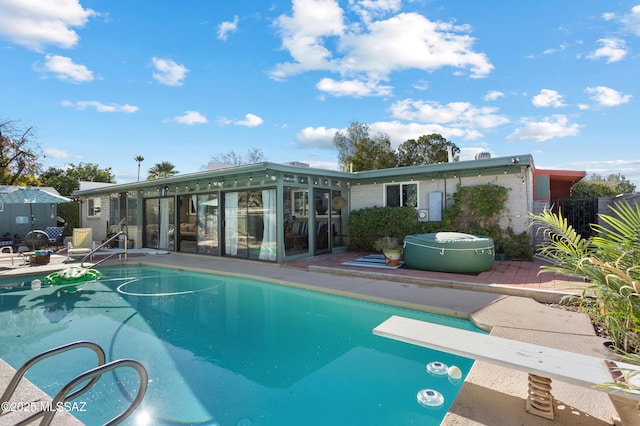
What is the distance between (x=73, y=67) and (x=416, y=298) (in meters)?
13.2

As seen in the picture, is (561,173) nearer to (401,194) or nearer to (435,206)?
(435,206)

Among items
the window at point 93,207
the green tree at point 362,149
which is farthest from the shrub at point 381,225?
the green tree at point 362,149

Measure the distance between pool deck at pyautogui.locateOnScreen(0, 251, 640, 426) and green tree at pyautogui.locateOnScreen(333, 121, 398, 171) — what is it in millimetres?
17039

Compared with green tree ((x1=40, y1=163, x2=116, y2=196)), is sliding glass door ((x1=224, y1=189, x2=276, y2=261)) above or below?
below

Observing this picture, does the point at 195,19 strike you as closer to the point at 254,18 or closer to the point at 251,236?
the point at 254,18

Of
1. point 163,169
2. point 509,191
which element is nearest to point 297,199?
point 509,191

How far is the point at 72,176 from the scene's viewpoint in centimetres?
2805

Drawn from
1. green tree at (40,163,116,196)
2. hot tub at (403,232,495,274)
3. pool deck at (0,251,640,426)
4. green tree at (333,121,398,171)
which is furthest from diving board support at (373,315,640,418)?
green tree at (40,163,116,196)

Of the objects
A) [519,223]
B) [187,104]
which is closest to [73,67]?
[187,104]

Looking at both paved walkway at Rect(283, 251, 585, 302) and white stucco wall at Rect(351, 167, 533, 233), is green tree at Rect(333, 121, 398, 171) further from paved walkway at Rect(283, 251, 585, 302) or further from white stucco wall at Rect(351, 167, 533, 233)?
paved walkway at Rect(283, 251, 585, 302)

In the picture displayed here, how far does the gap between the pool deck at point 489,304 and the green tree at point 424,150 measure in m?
18.9

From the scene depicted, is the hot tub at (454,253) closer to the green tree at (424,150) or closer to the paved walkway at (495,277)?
the paved walkway at (495,277)

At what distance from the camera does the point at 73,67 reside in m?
11.3

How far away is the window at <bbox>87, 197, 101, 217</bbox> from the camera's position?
53.5ft
